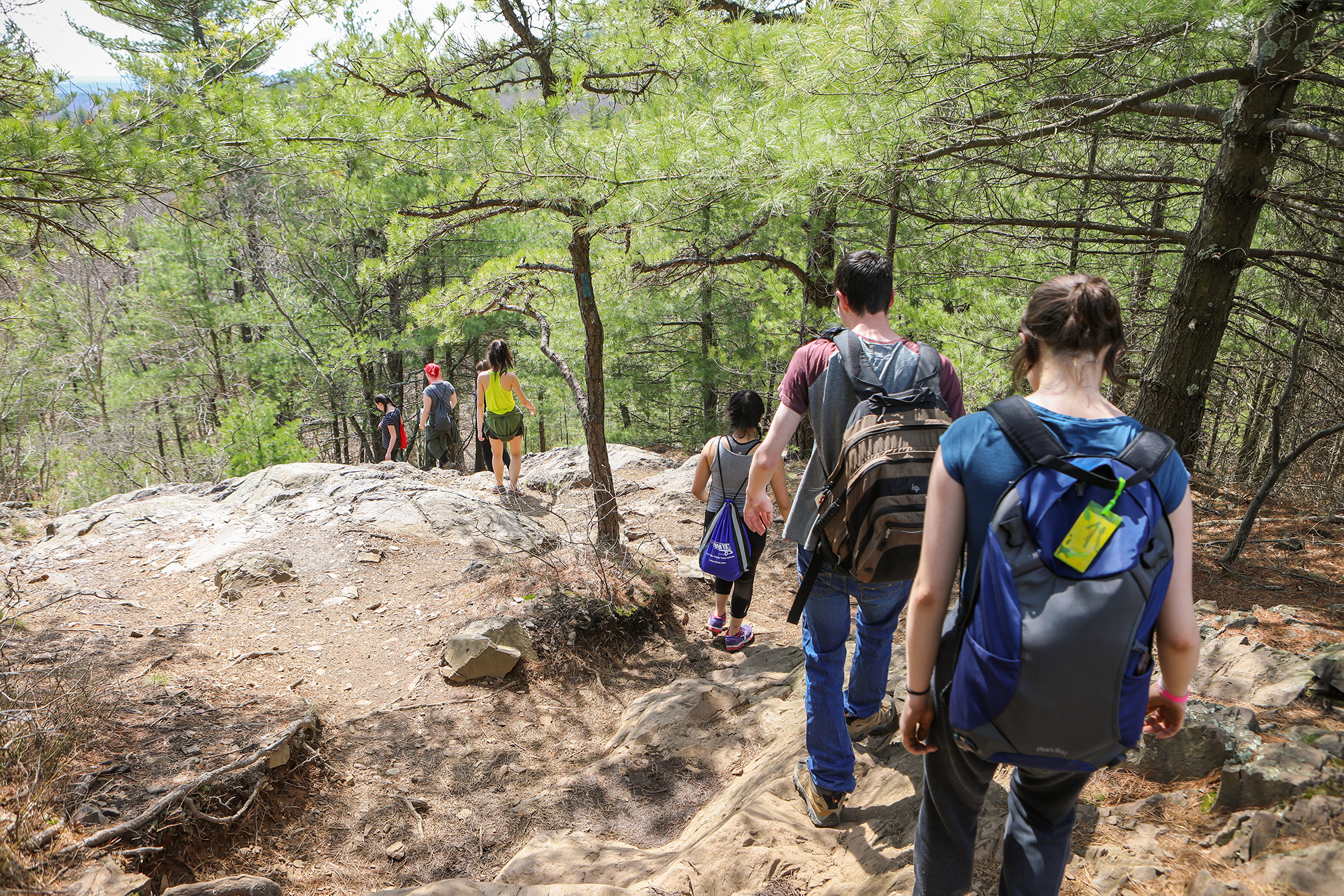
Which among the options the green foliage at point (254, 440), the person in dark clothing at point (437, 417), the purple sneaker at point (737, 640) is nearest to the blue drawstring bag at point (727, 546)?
the purple sneaker at point (737, 640)

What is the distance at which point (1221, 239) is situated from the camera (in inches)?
147

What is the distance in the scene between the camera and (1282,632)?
356 cm

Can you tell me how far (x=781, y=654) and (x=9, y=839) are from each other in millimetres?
3723

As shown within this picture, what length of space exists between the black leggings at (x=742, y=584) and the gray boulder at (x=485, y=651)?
137 cm

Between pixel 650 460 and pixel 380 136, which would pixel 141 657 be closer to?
pixel 380 136

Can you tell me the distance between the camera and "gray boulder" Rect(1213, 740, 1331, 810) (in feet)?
6.40

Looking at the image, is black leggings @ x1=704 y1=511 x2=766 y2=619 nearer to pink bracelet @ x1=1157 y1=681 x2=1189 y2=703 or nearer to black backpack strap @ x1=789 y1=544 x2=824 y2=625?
black backpack strap @ x1=789 y1=544 x2=824 y2=625

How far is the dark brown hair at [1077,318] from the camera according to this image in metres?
1.41

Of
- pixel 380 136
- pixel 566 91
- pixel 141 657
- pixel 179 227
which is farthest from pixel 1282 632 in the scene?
pixel 179 227

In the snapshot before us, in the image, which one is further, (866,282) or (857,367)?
(866,282)

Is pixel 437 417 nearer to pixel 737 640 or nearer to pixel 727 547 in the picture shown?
pixel 737 640

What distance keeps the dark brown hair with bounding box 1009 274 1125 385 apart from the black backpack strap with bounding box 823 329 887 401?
70cm

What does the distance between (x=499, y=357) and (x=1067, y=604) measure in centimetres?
650

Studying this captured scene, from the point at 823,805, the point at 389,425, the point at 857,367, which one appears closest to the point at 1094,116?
the point at 857,367
